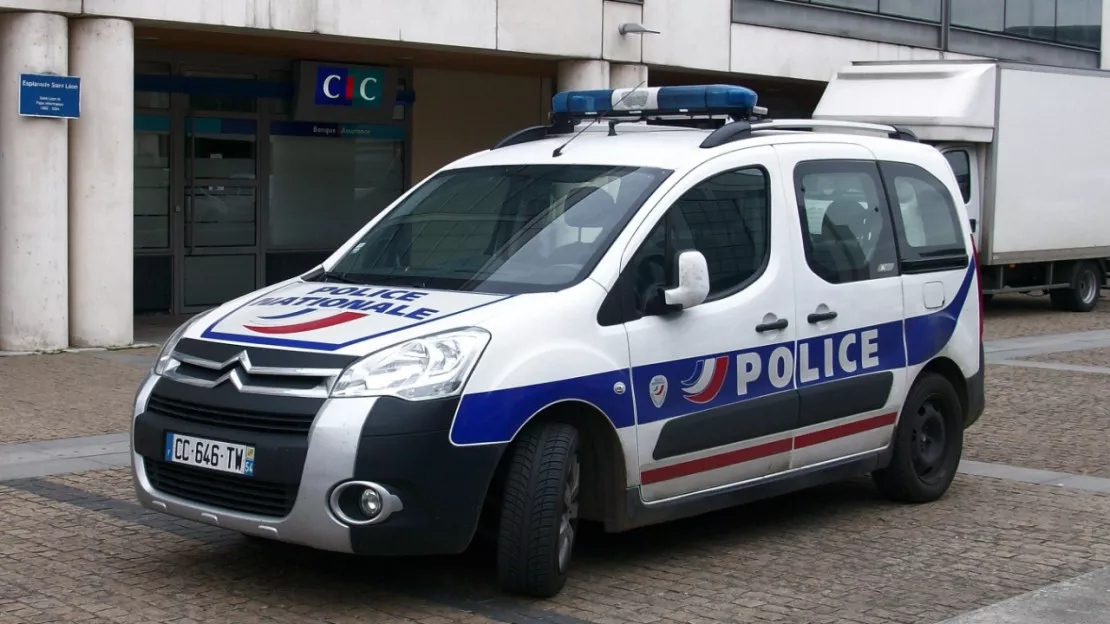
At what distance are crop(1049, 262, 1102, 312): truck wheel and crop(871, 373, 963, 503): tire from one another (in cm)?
1450

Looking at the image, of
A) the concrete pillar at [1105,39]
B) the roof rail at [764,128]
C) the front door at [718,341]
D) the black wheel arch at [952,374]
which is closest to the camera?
the front door at [718,341]

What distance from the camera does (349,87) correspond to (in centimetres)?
1977

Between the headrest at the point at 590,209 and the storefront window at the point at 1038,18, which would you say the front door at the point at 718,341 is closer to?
the headrest at the point at 590,209

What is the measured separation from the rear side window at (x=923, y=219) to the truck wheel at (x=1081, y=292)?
14.4 m

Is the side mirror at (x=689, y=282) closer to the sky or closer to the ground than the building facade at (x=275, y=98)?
closer to the ground

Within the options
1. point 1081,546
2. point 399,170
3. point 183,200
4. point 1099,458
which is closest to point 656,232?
point 1081,546

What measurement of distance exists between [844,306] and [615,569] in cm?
173

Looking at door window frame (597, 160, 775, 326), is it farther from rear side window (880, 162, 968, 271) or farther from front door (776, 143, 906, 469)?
rear side window (880, 162, 968, 271)

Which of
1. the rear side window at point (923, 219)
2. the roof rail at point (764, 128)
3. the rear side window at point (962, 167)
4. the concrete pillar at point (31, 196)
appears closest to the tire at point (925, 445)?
the rear side window at point (923, 219)

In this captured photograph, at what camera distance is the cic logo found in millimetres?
19469

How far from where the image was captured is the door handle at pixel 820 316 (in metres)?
6.99

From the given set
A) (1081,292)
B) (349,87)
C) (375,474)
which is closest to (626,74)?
(349,87)

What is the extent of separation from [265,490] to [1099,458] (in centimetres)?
602

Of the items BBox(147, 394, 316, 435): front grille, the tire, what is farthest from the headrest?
the tire
